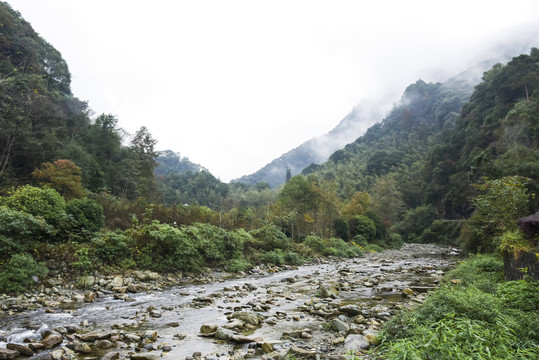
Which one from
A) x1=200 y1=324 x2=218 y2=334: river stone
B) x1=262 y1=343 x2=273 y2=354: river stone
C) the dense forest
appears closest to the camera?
x1=262 y1=343 x2=273 y2=354: river stone

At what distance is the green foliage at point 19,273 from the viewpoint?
8.57 meters

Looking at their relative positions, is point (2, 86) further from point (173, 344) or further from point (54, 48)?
point (173, 344)

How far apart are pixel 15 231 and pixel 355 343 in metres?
12.2

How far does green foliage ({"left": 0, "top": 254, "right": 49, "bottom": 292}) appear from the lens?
8.57 metres

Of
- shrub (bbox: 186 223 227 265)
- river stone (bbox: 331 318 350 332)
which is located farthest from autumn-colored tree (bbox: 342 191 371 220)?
river stone (bbox: 331 318 350 332)

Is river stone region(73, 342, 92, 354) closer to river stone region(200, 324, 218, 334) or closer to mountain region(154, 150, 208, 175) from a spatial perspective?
river stone region(200, 324, 218, 334)

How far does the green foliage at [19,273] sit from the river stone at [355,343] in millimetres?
10170

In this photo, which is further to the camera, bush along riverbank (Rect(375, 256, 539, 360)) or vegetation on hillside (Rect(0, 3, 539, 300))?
vegetation on hillside (Rect(0, 3, 539, 300))

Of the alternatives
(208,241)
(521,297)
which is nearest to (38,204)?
(208,241)

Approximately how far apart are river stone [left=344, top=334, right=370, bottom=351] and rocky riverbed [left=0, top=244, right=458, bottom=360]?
0.06 ft

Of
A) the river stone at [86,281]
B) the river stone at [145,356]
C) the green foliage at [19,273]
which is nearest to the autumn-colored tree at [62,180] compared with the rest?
the green foliage at [19,273]

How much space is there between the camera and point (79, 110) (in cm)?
3834

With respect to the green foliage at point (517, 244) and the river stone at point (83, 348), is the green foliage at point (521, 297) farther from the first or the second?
the river stone at point (83, 348)

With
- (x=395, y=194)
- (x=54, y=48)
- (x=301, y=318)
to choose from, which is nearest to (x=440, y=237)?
(x=395, y=194)
